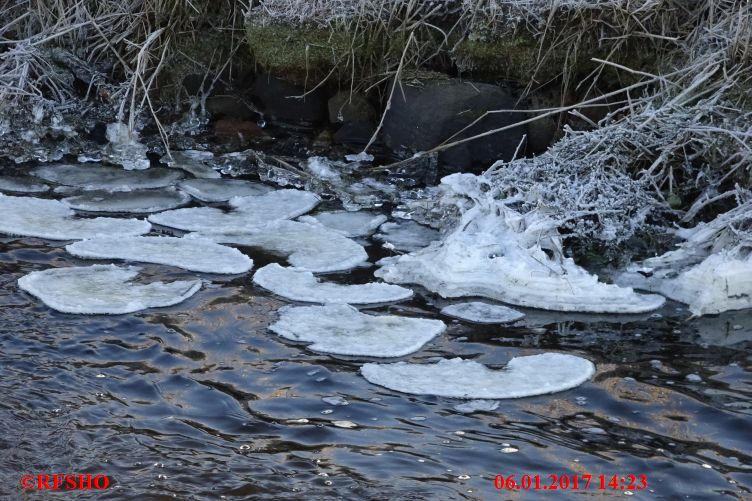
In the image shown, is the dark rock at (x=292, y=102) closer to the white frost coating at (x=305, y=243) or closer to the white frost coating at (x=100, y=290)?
the white frost coating at (x=305, y=243)

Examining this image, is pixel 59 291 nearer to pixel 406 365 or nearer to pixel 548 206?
pixel 406 365

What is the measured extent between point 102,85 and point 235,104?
106 cm

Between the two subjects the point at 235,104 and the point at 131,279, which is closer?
the point at 131,279

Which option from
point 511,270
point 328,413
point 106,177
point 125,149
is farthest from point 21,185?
point 328,413

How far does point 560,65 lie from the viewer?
6.57m

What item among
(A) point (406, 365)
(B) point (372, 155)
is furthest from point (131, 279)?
(B) point (372, 155)

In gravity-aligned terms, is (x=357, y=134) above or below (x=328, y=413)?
above

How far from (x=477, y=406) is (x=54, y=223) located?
2.98 metres

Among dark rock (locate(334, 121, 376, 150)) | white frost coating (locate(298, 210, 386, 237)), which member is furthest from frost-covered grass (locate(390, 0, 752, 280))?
dark rock (locate(334, 121, 376, 150))

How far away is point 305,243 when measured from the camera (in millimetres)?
5441

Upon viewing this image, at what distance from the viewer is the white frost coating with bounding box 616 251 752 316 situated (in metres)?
4.64

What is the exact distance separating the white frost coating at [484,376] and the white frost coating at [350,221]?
5.78ft

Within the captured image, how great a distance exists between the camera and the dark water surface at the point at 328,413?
10.4 feet

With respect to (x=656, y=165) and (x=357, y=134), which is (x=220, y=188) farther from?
(x=656, y=165)
